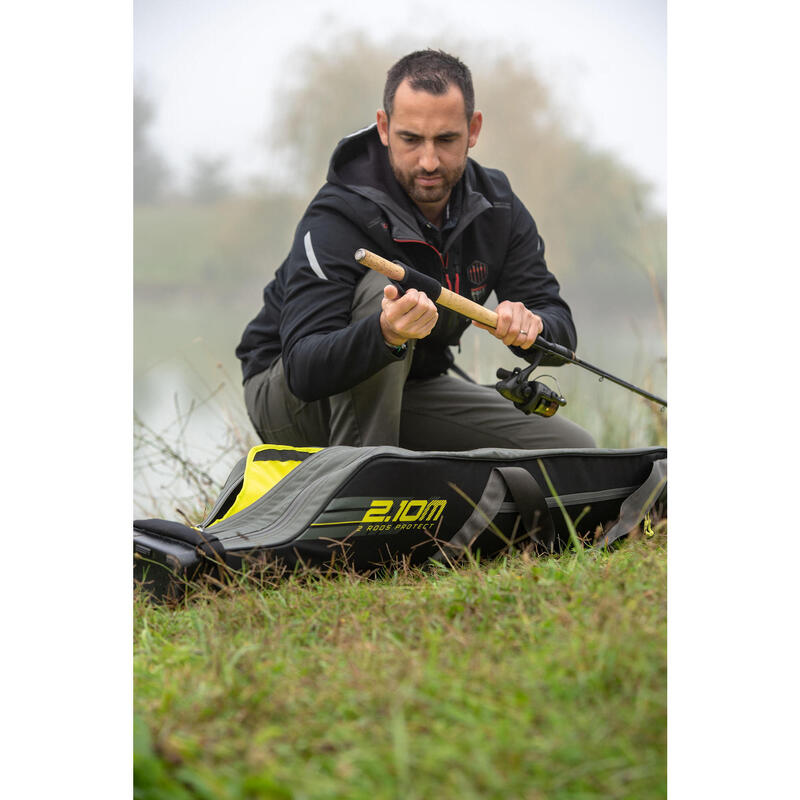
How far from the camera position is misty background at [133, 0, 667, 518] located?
1.85 meters

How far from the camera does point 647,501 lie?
1.87m

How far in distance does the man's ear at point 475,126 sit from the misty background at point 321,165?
28 millimetres

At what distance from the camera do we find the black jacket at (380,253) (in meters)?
2.15

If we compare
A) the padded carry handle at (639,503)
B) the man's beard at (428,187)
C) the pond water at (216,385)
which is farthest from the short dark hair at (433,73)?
the padded carry handle at (639,503)

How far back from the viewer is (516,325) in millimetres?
2049

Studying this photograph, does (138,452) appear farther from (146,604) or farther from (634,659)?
(634,659)

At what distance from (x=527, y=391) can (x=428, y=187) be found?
62cm

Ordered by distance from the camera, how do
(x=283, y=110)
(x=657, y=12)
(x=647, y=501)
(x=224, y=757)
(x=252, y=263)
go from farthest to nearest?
(x=252, y=263), (x=283, y=110), (x=647, y=501), (x=657, y=12), (x=224, y=757)

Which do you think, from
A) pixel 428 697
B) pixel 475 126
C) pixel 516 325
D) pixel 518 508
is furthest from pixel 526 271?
pixel 428 697

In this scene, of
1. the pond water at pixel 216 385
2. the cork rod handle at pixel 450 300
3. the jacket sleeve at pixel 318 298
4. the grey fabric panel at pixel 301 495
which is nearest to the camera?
the grey fabric panel at pixel 301 495

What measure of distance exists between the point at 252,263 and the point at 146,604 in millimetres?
1682

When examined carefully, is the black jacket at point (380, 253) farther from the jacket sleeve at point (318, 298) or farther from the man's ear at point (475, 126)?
the man's ear at point (475, 126)

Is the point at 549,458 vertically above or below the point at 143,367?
below

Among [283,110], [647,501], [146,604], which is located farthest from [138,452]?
[647,501]
